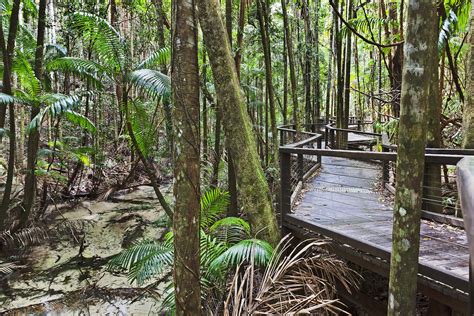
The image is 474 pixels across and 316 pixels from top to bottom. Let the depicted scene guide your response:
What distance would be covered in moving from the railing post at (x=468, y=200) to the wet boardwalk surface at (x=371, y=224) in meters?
1.98

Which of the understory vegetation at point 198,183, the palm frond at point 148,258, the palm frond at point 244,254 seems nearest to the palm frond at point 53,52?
the understory vegetation at point 198,183

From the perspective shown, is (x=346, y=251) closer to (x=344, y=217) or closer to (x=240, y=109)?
(x=344, y=217)

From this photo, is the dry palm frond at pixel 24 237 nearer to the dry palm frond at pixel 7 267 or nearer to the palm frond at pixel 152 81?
the dry palm frond at pixel 7 267

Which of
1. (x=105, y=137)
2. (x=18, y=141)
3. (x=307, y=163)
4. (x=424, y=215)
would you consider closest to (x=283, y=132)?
(x=307, y=163)

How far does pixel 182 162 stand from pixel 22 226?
253 inches

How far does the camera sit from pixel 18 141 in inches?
464

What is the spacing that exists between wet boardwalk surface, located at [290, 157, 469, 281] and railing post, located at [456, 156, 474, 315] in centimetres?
198

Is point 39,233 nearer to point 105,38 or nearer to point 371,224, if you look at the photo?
point 105,38

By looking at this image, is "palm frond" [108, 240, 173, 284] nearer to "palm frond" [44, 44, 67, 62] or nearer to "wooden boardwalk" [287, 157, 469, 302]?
"wooden boardwalk" [287, 157, 469, 302]

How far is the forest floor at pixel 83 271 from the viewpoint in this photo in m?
5.23

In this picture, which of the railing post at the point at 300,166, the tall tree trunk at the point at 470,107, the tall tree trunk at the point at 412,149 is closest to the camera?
the tall tree trunk at the point at 412,149

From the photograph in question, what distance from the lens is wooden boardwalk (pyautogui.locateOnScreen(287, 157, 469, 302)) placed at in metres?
2.87

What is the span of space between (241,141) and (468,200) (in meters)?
3.43

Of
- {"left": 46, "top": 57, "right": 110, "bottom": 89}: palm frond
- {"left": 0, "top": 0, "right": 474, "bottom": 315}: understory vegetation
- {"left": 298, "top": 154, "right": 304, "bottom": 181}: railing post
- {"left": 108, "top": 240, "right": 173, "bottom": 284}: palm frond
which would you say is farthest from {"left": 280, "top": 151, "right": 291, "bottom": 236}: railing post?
{"left": 46, "top": 57, "right": 110, "bottom": 89}: palm frond
